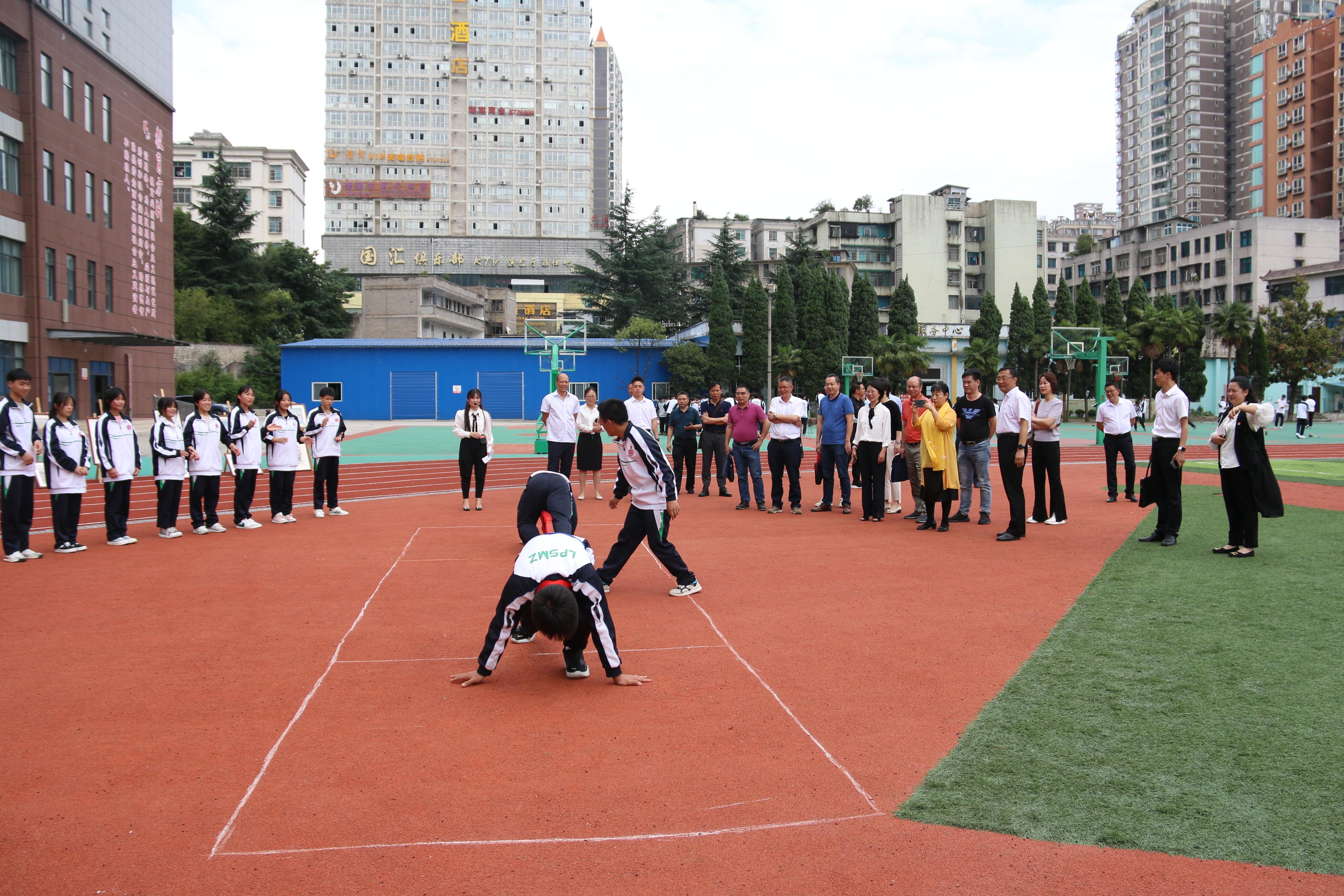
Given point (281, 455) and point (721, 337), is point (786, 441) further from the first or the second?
point (721, 337)

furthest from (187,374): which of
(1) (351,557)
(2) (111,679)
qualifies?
(2) (111,679)

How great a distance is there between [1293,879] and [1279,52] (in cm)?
10216

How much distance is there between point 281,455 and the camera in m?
12.0

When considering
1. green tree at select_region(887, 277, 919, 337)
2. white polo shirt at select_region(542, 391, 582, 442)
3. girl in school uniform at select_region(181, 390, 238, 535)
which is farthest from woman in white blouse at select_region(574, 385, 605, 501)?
green tree at select_region(887, 277, 919, 337)

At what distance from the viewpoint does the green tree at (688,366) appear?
49.1m

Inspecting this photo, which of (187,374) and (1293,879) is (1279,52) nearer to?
(187,374)

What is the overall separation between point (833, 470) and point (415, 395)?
40.9 meters

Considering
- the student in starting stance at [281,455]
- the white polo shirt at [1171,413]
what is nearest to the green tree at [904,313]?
the white polo shirt at [1171,413]

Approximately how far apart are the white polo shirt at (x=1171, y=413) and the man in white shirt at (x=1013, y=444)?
4.34ft

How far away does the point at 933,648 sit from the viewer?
5.86 metres

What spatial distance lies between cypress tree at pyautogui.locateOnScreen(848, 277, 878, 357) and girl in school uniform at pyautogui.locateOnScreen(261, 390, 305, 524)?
145 ft

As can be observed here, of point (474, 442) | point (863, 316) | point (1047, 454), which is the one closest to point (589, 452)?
point (474, 442)

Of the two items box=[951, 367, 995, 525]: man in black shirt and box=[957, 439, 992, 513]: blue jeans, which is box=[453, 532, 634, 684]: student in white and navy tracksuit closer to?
box=[951, 367, 995, 525]: man in black shirt

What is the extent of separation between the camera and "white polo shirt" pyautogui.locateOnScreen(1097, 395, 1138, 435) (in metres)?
12.8
